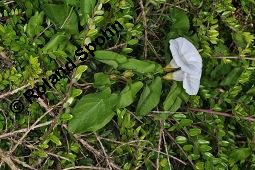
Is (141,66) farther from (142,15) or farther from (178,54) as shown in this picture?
(142,15)

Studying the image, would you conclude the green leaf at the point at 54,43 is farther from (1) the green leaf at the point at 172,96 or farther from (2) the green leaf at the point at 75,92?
(1) the green leaf at the point at 172,96

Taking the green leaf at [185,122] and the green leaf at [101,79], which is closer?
the green leaf at [101,79]

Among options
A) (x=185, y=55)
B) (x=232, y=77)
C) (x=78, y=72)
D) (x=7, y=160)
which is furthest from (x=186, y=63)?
(x=7, y=160)

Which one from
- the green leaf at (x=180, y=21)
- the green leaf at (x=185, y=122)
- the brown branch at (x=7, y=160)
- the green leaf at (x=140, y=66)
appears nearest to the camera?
the brown branch at (x=7, y=160)

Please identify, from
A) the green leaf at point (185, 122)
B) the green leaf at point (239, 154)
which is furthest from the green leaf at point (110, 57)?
the green leaf at point (239, 154)

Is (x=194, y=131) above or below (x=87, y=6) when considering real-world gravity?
below

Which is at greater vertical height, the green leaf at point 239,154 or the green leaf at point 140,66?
the green leaf at point 140,66

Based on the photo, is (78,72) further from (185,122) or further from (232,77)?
(232,77)
